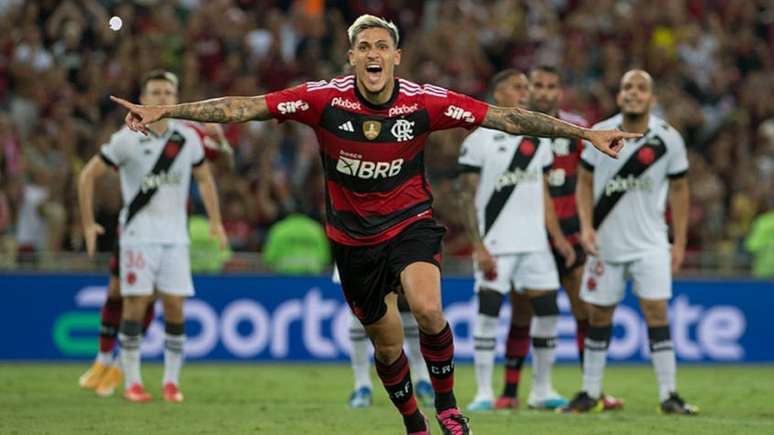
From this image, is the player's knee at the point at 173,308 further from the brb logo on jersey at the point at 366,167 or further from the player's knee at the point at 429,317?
the player's knee at the point at 429,317

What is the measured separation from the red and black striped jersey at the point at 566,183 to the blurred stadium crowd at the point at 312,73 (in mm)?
5786

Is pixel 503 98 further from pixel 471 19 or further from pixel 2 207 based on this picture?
pixel 471 19

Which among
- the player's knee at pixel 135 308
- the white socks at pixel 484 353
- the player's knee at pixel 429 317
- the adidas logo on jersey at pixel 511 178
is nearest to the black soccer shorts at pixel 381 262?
the player's knee at pixel 429 317

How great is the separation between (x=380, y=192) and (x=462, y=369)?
335 inches

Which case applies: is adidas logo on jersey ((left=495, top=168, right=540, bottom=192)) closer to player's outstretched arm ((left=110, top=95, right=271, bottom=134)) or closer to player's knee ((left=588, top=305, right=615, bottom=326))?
player's knee ((left=588, top=305, right=615, bottom=326))

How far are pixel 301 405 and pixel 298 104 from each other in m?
4.43

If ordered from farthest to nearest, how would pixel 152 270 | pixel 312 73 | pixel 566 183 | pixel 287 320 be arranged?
pixel 312 73, pixel 287 320, pixel 566 183, pixel 152 270

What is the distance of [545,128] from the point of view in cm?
891

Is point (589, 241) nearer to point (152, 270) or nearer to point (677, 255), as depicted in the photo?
point (677, 255)

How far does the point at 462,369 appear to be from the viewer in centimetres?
1725

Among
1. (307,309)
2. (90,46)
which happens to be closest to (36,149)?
(90,46)

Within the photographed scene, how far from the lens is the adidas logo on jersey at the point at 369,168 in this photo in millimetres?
8953

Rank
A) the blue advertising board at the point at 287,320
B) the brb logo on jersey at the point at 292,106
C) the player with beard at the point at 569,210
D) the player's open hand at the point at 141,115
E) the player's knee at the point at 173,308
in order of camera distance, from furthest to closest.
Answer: the blue advertising board at the point at 287,320, the player with beard at the point at 569,210, the player's knee at the point at 173,308, the brb logo on jersey at the point at 292,106, the player's open hand at the point at 141,115

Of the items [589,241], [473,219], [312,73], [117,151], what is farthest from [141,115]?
[312,73]
